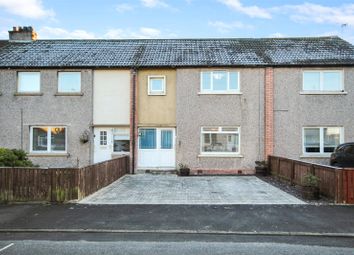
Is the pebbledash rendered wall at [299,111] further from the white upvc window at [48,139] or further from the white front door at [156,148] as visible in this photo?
the white upvc window at [48,139]

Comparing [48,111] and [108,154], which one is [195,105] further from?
[48,111]

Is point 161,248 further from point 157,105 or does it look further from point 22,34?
point 22,34

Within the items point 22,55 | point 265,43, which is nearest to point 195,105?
point 265,43

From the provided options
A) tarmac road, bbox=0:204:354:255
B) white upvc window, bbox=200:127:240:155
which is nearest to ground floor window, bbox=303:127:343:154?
white upvc window, bbox=200:127:240:155

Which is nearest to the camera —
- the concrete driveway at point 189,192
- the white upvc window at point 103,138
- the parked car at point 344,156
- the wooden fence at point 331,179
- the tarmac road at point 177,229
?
the tarmac road at point 177,229

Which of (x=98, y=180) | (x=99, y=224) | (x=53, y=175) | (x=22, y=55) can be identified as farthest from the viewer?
(x=22, y=55)

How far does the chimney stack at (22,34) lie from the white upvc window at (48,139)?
6875 mm

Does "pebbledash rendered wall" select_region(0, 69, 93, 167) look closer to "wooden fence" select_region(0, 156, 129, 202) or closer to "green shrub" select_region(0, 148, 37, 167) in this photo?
"green shrub" select_region(0, 148, 37, 167)

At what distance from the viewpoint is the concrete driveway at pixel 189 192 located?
38.7 ft

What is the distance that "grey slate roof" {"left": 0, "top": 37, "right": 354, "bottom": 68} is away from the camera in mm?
20750

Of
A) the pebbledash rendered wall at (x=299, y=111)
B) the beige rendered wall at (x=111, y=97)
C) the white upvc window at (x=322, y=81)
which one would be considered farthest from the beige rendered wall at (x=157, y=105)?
the white upvc window at (x=322, y=81)

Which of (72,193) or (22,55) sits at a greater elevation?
(22,55)

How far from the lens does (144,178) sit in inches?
717

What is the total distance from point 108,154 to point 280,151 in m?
8.75
